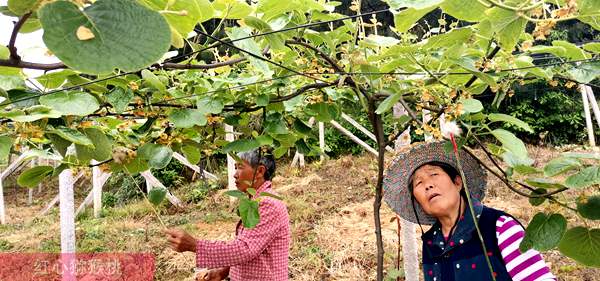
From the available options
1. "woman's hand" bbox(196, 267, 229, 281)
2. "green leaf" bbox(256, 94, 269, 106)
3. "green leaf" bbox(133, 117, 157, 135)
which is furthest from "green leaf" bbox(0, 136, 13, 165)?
"woman's hand" bbox(196, 267, 229, 281)

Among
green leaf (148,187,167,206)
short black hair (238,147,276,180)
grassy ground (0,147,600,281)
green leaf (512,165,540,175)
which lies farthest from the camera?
grassy ground (0,147,600,281)

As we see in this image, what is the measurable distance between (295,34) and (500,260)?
29.5 inches

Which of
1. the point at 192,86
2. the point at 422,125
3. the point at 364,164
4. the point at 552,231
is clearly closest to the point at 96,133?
the point at 192,86

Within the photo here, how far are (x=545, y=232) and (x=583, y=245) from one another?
0.10 m

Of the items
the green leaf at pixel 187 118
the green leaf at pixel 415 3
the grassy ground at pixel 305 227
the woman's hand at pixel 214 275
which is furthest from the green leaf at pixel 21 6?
the grassy ground at pixel 305 227

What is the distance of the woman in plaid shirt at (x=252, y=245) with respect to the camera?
1544mm

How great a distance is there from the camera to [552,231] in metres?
0.82

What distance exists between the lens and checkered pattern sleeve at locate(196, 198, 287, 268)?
1.55 meters

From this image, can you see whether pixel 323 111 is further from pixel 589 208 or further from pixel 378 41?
pixel 589 208

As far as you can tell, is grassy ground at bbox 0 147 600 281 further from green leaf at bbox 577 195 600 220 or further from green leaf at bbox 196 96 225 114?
green leaf at bbox 196 96 225 114

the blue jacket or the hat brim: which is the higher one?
the hat brim

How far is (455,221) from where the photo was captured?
4.04 ft

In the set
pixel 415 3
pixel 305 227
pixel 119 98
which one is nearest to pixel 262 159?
pixel 119 98

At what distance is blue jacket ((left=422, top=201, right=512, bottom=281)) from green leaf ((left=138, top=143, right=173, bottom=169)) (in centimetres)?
77
